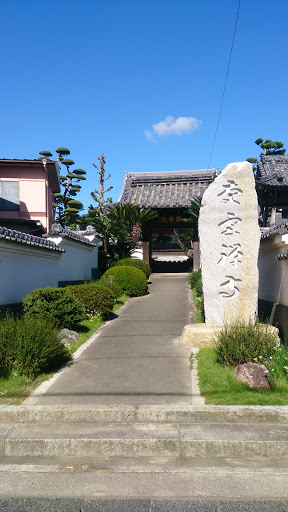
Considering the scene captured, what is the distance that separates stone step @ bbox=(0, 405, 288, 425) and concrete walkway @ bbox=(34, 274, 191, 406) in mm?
279

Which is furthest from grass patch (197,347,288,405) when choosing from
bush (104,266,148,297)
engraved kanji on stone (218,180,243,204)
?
bush (104,266,148,297)

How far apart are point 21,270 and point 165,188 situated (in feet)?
57.6

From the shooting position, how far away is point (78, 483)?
433 cm

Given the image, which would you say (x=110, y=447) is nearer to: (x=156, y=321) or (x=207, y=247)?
(x=207, y=247)

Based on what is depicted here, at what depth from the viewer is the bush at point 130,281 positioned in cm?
1872

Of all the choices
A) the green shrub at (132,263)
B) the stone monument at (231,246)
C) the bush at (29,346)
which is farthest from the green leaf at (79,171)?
the bush at (29,346)

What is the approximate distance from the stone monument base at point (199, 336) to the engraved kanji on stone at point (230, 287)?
78 cm

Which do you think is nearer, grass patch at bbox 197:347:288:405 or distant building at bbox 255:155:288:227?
grass patch at bbox 197:347:288:405

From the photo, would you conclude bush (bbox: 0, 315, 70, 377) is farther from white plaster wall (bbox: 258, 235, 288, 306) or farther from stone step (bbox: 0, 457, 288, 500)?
white plaster wall (bbox: 258, 235, 288, 306)

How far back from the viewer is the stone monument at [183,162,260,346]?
9.08 m

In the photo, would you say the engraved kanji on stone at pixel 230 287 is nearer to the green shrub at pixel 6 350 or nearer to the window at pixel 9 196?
the green shrub at pixel 6 350

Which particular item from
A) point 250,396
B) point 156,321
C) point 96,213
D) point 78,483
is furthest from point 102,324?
point 96,213

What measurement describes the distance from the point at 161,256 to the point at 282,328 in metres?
32.0

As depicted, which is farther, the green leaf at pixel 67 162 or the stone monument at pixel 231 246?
the green leaf at pixel 67 162
